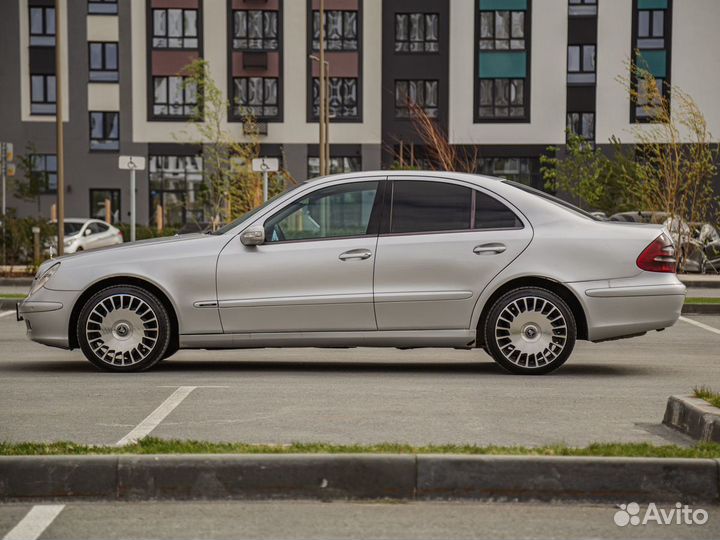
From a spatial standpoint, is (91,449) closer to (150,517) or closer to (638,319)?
(150,517)

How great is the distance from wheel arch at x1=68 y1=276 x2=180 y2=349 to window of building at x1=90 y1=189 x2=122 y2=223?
52371 millimetres

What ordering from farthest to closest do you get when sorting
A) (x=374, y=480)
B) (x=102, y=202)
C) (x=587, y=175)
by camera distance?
(x=102, y=202) < (x=587, y=175) < (x=374, y=480)

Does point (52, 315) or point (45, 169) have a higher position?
point (45, 169)

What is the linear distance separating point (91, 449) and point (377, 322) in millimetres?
4441

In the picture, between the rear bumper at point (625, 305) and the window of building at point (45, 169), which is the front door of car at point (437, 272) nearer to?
the rear bumper at point (625, 305)

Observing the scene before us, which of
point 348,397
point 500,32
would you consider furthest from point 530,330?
point 500,32

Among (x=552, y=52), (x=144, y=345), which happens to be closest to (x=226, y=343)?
(x=144, y=345)

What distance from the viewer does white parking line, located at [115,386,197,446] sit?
703cm

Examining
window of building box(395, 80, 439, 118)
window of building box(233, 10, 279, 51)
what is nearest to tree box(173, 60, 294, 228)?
window of building box(233, 10, 279, 51)

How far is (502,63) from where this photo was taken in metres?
60.6

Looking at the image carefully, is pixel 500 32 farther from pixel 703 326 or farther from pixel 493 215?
pixel 493 215

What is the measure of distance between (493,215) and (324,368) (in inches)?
78.9

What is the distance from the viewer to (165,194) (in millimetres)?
61906

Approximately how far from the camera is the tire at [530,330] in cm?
1020
